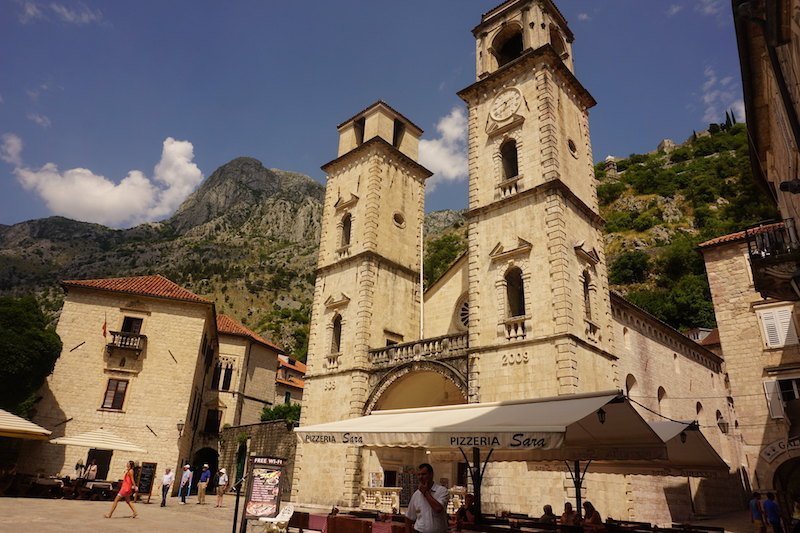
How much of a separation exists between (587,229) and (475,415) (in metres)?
13.7

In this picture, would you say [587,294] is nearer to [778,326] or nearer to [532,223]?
[532,223]

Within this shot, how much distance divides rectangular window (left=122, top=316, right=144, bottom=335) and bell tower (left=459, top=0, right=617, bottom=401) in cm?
1865

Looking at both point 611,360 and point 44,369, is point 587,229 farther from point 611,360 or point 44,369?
point 44,369

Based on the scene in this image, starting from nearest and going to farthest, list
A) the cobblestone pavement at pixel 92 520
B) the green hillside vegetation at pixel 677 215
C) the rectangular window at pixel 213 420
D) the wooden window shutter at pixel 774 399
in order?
the cobblestone pavement at pixel 92 520, the wooden window shutter at pixel 774 399, the rectangular window at pixel 213 420, the green hillside vegetation at pixel 677 215

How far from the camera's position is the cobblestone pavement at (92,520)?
36.1ft

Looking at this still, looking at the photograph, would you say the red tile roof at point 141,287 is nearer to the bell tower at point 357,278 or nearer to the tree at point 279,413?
the bell tower at point 357,278

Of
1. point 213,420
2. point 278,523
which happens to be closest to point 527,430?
point 278,523

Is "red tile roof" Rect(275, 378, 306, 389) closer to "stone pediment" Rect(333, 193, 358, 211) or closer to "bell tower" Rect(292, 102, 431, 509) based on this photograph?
"bell tower" Rect(292, 102, 431, 509)

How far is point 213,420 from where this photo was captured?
36.1 m

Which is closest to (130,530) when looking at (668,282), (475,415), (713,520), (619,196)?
(475,415)

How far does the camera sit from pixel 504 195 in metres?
20.6

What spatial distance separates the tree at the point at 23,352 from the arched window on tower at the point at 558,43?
27.5 metres

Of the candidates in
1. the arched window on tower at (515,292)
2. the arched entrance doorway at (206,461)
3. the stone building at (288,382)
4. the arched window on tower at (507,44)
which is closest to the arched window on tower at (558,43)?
the arched window on tower at (507,44)

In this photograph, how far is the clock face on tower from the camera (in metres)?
21.6
